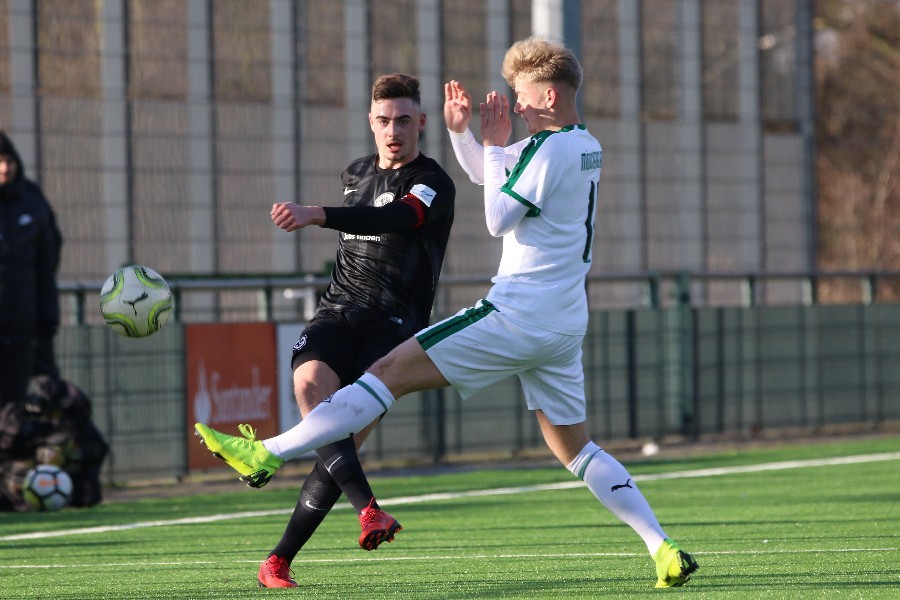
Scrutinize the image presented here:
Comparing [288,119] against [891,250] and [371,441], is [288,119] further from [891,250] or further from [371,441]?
[891,250]

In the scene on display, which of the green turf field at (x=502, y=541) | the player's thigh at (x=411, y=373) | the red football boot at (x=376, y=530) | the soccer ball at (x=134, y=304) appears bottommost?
the green turf field at (x=502, y=541)

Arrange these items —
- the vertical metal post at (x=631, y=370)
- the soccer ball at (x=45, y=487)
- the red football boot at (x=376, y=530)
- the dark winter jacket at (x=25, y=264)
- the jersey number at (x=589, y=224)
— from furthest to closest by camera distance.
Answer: the vertical metal post at (x=631, y=370), the dark winter jacket at (x=25, y=264), the soccer ball at (x=45, y=487), the jersey number at (x=589, y=224), the red football boot at (x=376, y=530)

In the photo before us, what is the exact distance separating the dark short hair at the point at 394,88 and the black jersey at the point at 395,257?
30cm

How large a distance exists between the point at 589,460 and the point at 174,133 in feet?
38.9

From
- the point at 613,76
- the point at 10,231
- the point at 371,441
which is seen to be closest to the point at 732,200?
the point at 613,76

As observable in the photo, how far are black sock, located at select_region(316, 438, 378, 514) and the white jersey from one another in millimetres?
952

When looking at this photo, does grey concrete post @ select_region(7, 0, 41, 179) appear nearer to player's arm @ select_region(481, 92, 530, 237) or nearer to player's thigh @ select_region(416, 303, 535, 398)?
player's arm @ select_region(481, 92, 530, 237)

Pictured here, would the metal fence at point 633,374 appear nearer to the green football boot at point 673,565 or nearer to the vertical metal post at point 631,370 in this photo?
the vertical metal post at point 631,370

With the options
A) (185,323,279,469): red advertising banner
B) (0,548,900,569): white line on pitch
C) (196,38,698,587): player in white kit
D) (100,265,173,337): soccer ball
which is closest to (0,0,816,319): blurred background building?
(185,323,279,469): red advertising banner

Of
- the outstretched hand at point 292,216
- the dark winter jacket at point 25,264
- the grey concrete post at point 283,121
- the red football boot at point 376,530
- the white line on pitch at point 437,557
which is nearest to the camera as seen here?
the outstretched hand at point 292,216

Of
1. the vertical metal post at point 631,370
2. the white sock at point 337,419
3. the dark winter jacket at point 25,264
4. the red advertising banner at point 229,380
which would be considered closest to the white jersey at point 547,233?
the white sock at point 337,419

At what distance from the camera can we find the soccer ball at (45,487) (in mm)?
10219

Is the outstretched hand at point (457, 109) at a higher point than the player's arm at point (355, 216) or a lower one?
higher

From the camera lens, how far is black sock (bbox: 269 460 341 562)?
256 inches
